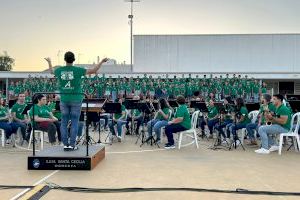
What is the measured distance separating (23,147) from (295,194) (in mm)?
7784

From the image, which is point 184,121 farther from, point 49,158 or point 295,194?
point 295,194

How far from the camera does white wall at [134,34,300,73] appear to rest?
38625 mm

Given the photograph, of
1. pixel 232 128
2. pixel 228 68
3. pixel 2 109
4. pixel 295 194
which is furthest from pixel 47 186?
pixel 228 68

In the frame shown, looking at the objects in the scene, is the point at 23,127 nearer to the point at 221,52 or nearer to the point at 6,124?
the point at 6,124

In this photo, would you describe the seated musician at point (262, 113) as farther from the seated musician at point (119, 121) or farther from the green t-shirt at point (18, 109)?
the green t-shirt at point (18, 109)

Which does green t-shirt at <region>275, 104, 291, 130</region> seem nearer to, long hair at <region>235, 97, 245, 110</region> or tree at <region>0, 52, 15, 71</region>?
long hair at <region>235, 97, 245, 110</region>

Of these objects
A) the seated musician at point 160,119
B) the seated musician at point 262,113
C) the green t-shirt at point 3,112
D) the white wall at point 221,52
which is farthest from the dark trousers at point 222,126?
the white wall at point 221,52

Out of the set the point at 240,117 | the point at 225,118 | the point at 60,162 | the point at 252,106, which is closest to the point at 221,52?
the point at 225,118

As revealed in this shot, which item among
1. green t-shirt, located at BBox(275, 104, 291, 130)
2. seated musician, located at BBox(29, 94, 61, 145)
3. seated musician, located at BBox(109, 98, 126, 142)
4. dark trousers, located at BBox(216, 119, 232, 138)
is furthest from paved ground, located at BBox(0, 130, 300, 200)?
seated musician, located at BBox(109, 98, 126, 142)

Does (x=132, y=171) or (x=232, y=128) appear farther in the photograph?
(x=232, y=128)

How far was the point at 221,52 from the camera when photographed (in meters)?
38.9

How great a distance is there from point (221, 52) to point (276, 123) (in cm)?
2886

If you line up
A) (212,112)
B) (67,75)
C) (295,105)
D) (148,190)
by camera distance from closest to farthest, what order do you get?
(148,190), (67,75), (295,105), (212,112)

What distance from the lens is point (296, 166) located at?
8688 mm
